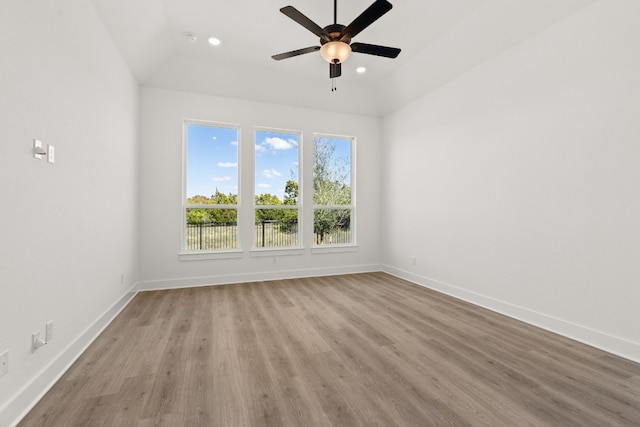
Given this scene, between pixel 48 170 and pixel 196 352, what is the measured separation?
1694 millimetres

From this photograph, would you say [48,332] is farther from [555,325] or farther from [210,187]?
[555,325]

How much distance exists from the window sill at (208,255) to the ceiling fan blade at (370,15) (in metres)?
3.49

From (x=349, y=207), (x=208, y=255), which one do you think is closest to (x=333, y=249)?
(x=349, y=207)

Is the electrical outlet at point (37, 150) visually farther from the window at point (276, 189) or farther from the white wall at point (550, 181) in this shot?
the white wall at point (550, 181)

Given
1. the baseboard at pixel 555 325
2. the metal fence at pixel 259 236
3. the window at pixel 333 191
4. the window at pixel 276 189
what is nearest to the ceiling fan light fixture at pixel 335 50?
the window at pixel 276 189

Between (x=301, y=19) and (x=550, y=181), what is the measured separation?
283 centimetres

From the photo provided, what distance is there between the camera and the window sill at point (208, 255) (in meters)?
4.45

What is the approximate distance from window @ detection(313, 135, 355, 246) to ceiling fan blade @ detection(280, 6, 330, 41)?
2729 mm

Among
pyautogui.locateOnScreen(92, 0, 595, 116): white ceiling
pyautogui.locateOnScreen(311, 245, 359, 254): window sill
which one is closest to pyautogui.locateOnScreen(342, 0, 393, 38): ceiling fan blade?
pyautogui.locateOnScreen(92, 0, 595, 116): white ceiling

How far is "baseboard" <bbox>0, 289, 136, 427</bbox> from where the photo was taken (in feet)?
5.10

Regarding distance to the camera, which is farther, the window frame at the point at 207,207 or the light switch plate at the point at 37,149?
the window frame at the point at 207,207

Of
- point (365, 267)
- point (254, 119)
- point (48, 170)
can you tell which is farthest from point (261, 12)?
point (365, 267)

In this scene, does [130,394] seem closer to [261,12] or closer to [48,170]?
[48,170]

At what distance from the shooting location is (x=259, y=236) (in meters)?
4.93
